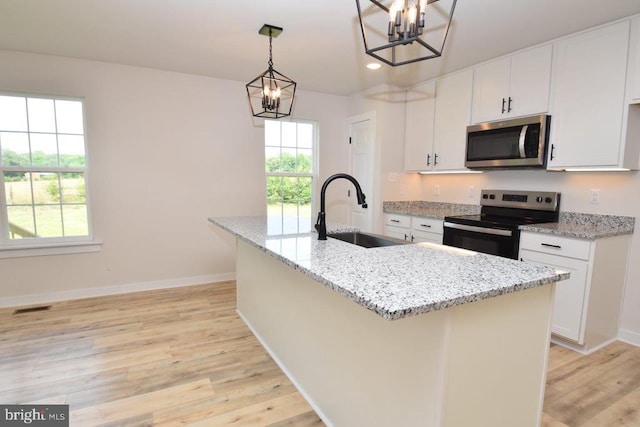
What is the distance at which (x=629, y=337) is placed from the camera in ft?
8.69

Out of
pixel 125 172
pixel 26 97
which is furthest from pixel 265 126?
pixel 26 97

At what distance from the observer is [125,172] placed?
359 centimetres

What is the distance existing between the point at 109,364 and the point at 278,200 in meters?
2.56

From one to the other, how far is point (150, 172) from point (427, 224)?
3.02m

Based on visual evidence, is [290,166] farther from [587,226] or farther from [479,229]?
[587,226]

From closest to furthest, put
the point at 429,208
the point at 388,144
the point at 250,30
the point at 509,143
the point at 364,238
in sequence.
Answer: the point at 364,238 < the point at 250,30 < the point at 509,143 < the point at 388,144 < the point at 429,208

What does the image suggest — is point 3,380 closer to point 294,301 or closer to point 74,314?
point 74,314

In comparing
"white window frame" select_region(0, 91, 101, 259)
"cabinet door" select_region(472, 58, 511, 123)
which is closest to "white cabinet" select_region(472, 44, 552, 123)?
"cabinet door" select_region(472, 58, 511, 123)

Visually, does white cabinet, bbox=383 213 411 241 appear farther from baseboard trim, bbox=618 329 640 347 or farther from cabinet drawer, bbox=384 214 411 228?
baseboard trim, bbox=618 329 640 347

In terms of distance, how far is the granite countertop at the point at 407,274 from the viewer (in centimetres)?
99

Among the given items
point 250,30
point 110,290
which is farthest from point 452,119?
point 110,290

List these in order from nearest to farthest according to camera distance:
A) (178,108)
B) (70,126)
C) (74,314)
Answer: (74,314)
(70,126)
(178,108)

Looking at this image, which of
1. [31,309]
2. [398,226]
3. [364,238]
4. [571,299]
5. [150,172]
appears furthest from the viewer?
[398,226]

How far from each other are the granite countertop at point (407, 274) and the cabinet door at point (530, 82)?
1.98 meters
